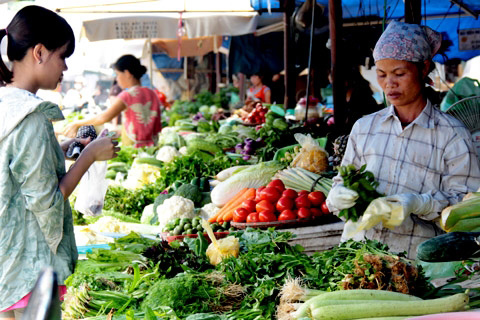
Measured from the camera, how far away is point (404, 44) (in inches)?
105

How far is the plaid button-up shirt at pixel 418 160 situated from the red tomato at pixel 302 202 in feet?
2.98

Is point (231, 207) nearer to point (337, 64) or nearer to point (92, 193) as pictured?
point (92, 193)

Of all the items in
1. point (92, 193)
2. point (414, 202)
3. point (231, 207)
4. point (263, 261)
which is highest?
point (414, 202)

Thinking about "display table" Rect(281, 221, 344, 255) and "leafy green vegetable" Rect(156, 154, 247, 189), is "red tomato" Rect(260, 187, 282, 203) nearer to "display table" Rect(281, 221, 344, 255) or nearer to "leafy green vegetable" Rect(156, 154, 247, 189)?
"display table" Rect(281, 221, 344, 255)

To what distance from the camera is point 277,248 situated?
2.92 metres

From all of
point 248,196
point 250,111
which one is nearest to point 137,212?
point 248,196

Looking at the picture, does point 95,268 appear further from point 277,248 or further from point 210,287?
point 277,248

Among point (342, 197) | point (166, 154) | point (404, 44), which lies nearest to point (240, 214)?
point (342, 197)

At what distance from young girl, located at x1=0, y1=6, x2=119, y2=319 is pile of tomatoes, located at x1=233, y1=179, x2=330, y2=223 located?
163 centimetres

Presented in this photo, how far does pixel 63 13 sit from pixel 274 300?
7.18 meters

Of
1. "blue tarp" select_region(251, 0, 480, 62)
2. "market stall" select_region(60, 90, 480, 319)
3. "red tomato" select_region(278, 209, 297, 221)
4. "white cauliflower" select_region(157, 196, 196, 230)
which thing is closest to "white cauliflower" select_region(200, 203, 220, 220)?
"market stall" select_region(60, 90, 480, 319)

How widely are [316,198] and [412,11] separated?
1743 mm

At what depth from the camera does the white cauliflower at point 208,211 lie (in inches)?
185

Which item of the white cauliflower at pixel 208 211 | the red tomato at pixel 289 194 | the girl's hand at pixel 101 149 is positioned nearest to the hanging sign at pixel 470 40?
the white cauliflower at pixel 208 211
